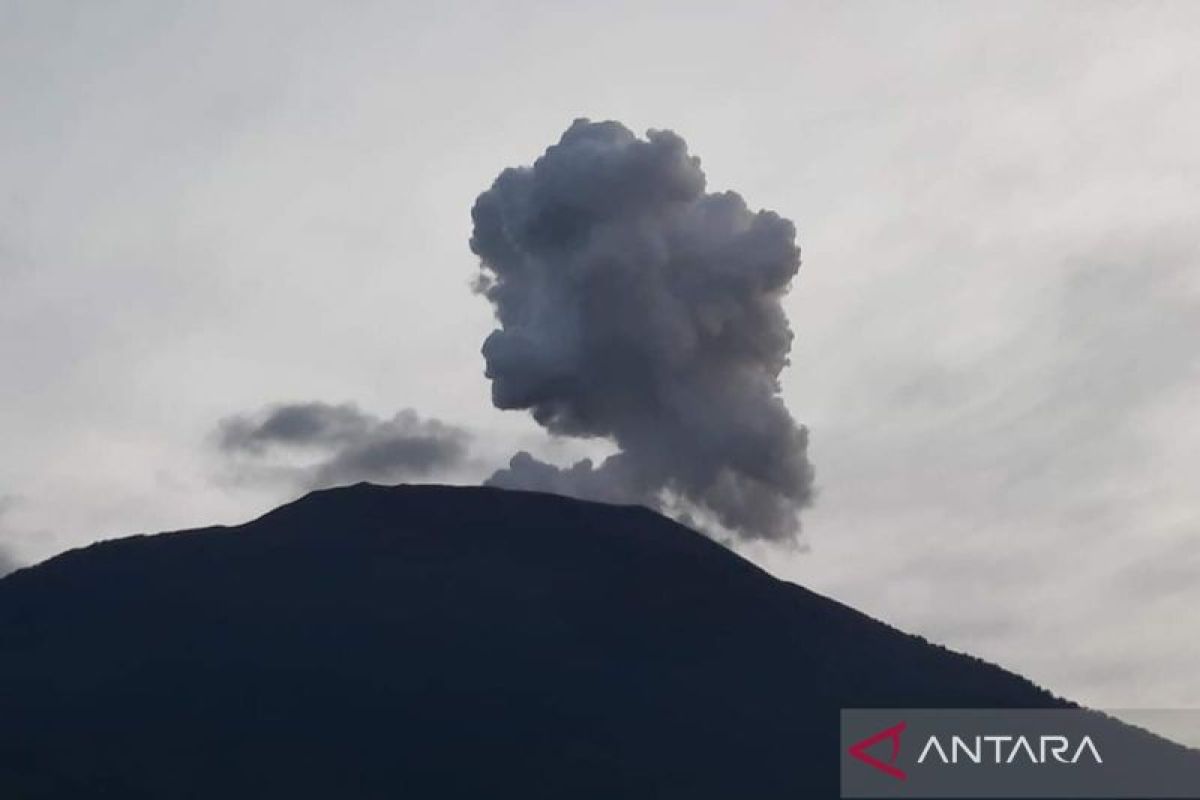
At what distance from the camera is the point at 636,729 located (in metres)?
105

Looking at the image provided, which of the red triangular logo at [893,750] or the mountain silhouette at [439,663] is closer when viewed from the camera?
the red triangular logo at [893,750]

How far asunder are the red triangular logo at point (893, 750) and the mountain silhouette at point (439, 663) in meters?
1.46

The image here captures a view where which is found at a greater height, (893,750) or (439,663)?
(439,663)

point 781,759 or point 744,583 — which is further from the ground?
point 744,583

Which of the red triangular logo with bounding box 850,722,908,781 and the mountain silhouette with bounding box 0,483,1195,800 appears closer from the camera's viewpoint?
the red triangular logo with bounding box 850,722,908,781

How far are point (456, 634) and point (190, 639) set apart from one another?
17.9 m

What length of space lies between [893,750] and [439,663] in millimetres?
30032

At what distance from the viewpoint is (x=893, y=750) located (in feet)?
336

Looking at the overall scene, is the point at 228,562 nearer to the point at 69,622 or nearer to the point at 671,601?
the point at 69,622

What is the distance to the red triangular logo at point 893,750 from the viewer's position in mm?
98150

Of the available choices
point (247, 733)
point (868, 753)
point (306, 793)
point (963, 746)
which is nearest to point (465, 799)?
point (306, 793)

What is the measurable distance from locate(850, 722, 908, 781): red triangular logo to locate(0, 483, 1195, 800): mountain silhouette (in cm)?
146

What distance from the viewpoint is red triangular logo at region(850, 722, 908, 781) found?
322ft

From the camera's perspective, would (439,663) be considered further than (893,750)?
Yes
